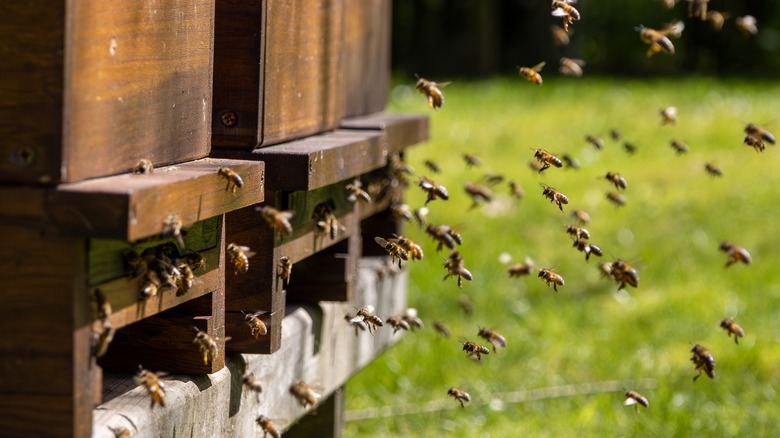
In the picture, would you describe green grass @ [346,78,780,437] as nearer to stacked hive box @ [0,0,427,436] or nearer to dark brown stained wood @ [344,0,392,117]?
dark brown stained wood @ [344,0,392,117]

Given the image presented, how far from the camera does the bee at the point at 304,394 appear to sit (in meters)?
2.70

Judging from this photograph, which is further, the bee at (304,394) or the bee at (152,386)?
the bee at (304,394)

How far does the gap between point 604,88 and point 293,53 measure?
352 inches

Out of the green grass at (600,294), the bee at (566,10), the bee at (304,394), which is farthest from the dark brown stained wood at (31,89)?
the green grass at (600,294)

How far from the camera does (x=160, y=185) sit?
1.78 meters

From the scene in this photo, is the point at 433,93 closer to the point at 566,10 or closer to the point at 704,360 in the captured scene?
the point at 566,10

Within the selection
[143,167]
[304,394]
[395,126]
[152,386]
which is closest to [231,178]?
[143,167]

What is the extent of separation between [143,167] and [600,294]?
14.7 ft

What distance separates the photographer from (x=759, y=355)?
503cm

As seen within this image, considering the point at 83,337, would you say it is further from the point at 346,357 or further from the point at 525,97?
the point at 525,97

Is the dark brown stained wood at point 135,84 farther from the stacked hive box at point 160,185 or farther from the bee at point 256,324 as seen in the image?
the bee at point 256,324

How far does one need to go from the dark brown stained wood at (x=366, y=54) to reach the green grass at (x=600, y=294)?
1.31m

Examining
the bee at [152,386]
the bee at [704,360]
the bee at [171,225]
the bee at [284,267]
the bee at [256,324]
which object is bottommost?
the bee at [704,360]

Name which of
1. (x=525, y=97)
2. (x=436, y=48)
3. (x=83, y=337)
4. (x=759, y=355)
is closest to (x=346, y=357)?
(x=83, y=337)
